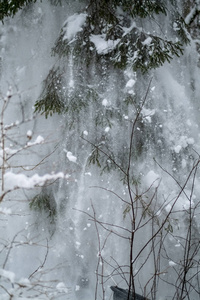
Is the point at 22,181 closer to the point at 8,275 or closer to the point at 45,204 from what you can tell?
the point at 8,275

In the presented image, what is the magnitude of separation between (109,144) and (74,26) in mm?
1680

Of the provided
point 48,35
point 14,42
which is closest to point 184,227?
point 48,35

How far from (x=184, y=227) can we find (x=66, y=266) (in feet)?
5.73

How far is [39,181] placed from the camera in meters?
1.79

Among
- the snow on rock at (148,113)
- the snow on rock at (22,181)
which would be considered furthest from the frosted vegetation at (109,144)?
the snow on rock at (22,181)

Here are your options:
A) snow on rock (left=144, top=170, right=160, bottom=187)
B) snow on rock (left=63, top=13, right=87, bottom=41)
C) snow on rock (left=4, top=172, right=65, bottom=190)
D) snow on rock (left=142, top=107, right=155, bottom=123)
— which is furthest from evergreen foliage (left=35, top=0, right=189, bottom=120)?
snow on rock (left=4, top=172, right=65, bottom=190)

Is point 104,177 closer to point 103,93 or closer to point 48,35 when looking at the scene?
point 103,93

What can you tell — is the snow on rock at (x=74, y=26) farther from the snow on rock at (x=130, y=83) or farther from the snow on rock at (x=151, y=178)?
the snow on rock at (x=151, y=178)

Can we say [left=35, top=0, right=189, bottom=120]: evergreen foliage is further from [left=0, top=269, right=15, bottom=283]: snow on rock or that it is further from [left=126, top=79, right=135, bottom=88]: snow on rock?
[left=0, top=269, right=15, bottom=283]: snow on rock

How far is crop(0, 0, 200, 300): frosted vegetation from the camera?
3975 millimetres

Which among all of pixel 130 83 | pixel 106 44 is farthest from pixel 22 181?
pixel 106 44

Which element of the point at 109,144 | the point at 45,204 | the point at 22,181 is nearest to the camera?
the point at 22,181

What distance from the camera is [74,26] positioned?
13.3 ft

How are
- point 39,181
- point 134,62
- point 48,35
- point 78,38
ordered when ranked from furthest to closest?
point 48,35, point 78,38, point 134,62, point 39,181
